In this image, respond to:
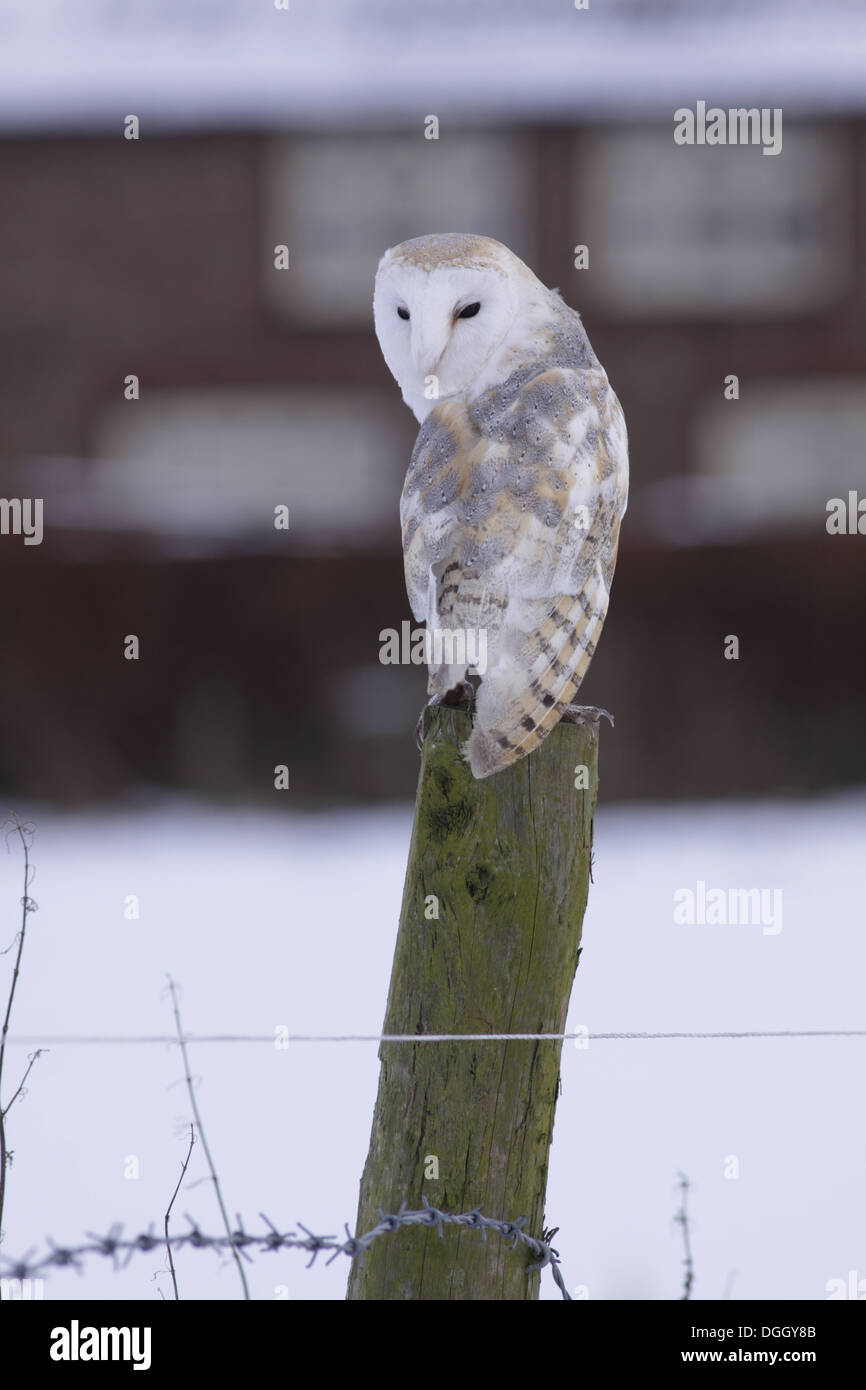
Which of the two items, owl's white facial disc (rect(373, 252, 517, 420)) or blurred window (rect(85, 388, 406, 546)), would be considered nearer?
owl's white facial disc (rect(373, 252, 517, 420))

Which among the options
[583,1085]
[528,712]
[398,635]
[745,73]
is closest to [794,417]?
[745,73]

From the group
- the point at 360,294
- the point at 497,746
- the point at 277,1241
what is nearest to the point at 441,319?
the point at 497,746

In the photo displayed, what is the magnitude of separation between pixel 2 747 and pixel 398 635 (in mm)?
2679

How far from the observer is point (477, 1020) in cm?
190

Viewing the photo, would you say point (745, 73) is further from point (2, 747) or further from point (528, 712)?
point (528, 712)

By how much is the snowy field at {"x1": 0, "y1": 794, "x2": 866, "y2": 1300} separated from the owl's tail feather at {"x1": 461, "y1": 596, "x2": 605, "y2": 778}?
1047 millimetres

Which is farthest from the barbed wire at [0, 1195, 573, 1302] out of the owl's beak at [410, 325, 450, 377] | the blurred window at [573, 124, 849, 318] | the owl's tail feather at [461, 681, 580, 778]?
the blurred window at [573, 124, 849, 318]

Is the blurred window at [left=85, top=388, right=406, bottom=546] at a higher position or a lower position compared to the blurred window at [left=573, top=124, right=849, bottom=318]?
lower

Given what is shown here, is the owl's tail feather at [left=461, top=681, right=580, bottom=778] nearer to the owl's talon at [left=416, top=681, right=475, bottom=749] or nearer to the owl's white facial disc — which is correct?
the owl's talon at [left=416, top=681, right=475, bottom=749]

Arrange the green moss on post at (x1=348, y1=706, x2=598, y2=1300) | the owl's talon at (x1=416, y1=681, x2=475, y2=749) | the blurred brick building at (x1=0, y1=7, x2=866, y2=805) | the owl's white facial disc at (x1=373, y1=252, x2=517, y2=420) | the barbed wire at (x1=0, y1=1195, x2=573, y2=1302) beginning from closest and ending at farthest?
1. the barbed wire at (x1=0, y1=1195, x2=573, y2=1302)
2. the green moss on post at (x1=348, y1=706, x2=598, y2=1300)
3. the owl's talon at (x1=416, y1=681, x2=475, y2=749)
4. the owl's white facial disc at (x1=373, y1=252, x2=517, y2=420)
5. the blurred brick building at (x1=0, y1=7, x2=866, y2=805)

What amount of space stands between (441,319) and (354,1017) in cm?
309

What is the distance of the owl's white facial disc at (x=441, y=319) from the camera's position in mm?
2314

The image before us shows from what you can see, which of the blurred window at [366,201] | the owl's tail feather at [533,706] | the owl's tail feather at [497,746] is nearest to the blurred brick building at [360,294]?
the blurred window at [366,201]

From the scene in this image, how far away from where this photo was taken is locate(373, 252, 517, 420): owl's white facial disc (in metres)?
2.31
